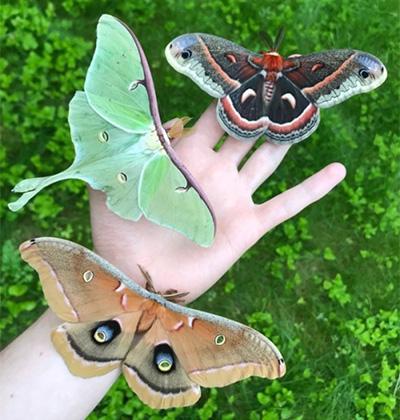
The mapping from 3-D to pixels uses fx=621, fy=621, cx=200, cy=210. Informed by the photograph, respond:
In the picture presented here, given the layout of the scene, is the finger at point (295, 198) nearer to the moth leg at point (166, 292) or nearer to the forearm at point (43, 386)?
the moth leg at point (166, 292)

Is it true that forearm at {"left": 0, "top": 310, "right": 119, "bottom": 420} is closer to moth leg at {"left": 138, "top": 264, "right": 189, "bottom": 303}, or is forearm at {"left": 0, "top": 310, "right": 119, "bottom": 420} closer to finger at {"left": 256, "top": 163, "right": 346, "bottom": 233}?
moth leg at {"left": 138, "top": 264, "right": 189, "bottom": 303}

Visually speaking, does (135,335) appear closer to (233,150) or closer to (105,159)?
(105,159)

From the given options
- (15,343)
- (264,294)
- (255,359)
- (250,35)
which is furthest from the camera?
(250,35)

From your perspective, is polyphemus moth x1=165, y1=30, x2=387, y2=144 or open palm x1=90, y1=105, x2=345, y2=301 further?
polyphemus moth x1=165, y1=30, x2=387, y2=144

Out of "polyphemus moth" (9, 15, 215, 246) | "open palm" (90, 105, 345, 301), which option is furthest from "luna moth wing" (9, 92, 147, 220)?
"open palm" (90, 105, 345, 301)

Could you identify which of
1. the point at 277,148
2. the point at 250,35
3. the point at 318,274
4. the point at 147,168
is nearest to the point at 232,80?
the point at 277,148

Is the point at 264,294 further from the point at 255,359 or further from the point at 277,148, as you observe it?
the point at 255,359
